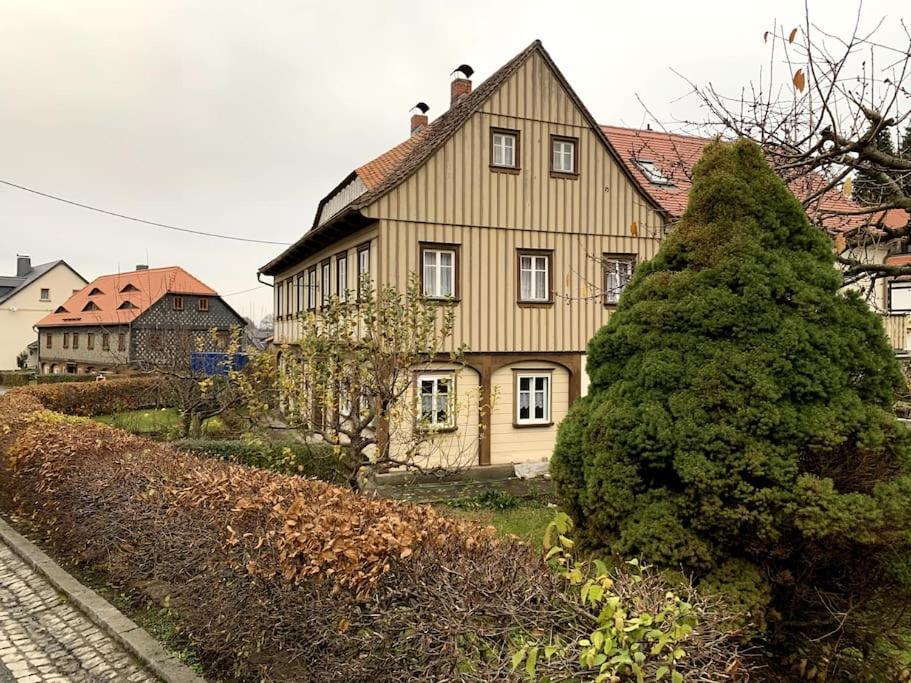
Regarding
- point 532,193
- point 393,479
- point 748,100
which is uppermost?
point 532,193

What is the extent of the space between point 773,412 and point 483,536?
1.98 meters

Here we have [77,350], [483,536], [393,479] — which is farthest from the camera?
[77,350]

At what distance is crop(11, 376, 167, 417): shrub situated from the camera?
22.2 metres

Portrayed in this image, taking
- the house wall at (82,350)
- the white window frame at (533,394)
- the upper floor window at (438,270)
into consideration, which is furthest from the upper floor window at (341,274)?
the house wall at (82,350)

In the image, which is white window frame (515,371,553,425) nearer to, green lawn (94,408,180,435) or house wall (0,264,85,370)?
green lawn (94,408,180,435)

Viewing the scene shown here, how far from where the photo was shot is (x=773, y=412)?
4418 mm

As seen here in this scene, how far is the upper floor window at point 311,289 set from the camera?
20.7 m

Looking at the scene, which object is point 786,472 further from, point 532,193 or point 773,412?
point 532,193

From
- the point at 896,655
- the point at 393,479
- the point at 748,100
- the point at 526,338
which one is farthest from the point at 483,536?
the point at 526,338

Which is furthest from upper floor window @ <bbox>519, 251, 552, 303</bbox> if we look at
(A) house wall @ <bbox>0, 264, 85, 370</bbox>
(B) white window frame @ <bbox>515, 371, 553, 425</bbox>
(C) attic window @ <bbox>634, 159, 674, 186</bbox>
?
(A) house wall @ <bbox>0, 264, 85, 370</bbox>

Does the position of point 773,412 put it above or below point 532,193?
below

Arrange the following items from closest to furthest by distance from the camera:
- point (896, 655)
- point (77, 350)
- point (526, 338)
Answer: point (896, 655) → point (526, 338) → point (77, 350)

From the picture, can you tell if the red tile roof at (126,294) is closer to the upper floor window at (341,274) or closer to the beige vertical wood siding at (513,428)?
the upper floor window at (341,274)

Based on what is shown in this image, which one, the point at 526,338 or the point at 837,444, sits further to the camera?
the point at 526,338
